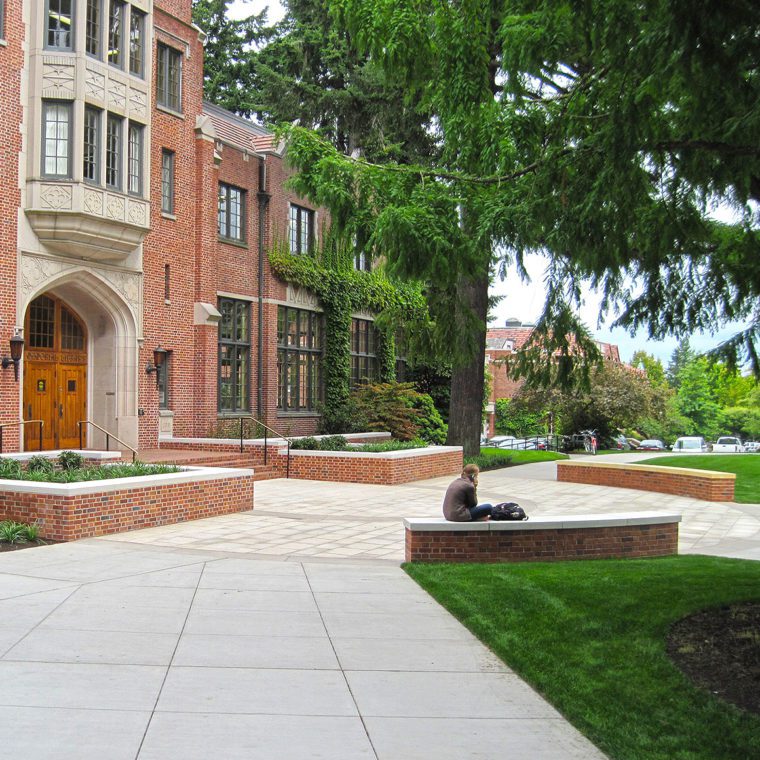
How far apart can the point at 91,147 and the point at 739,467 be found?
1946cm

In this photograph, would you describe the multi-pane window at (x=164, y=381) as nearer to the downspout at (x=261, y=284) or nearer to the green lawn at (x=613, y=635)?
the downspout at (x=261, y=284)

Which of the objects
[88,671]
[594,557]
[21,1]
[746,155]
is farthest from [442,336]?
[21,1]

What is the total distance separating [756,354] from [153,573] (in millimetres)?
6267

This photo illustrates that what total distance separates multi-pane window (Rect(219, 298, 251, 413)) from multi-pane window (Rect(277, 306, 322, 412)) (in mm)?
1571

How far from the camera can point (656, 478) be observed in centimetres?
2106

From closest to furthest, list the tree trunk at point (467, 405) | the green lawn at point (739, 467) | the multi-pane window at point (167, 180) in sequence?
the green lawn at point (739, 467) → the multi-pane window at point (167, 180) → the tree trunk at point (467, 405)

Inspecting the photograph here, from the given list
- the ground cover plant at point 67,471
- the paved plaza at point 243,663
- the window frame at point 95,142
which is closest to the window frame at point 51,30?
the window frame at point 95,142

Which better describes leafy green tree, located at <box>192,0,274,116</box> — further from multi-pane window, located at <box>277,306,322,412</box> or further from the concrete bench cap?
the concrete bench cap

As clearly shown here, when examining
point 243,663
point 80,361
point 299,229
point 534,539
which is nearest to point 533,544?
point 534,539

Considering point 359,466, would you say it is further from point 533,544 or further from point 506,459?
point 533,544

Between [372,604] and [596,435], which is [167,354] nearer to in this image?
[372,604]

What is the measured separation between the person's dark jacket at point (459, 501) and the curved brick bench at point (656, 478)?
1102cm

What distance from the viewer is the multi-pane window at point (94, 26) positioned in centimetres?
1967

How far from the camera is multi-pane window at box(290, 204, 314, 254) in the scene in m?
28.8
